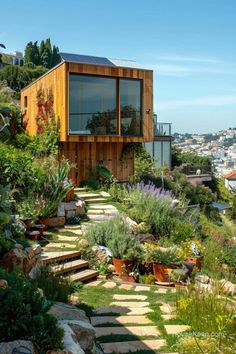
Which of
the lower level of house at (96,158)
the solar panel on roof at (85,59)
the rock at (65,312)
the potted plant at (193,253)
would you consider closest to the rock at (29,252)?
the rock at (65,312)

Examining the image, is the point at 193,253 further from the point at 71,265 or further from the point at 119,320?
the point at 119,320

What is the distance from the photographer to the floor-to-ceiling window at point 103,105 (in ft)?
48.3

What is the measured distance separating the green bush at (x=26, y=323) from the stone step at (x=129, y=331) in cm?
163

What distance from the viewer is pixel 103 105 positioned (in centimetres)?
1538

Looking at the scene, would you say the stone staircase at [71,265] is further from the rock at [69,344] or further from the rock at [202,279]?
the rock at [69,344]

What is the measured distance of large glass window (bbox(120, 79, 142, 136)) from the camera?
1562 centimetres

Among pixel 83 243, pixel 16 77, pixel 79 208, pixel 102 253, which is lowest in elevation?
pixel 102 253

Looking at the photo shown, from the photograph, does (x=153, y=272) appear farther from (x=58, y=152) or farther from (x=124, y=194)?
(x=58, y=152)

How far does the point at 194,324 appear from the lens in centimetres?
505

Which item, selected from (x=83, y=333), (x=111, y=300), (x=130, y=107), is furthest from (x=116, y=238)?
(x=130, y=107)

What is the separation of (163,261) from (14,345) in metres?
5.78

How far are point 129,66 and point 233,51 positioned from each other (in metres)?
3.55

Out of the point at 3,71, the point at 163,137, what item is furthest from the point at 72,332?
the point at 3,71

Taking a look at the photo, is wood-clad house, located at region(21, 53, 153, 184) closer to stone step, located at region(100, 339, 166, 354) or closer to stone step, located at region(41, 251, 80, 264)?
stone step, located at region(41, 251, 80, 264)
